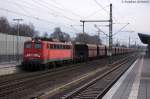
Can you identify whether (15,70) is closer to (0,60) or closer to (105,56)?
(0,60)

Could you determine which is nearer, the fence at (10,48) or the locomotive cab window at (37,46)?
the locomotive cab window at (37,46)

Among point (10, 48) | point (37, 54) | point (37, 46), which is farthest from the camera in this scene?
point (10, 48)

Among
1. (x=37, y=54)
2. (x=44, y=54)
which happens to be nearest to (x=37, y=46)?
(x=37, y=54)

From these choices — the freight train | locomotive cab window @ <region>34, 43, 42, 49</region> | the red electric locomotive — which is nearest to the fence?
the red electric locomotive

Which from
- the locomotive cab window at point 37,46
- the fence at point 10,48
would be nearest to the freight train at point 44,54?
the locomotive cab window at point 37,46

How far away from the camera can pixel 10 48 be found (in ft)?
132

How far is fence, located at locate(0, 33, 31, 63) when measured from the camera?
38.5 metres

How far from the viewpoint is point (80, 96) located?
16.7m

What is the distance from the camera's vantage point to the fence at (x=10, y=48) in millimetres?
38478

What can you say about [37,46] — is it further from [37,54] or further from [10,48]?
[10,48]

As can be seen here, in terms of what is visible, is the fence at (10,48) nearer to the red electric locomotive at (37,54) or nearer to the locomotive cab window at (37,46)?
the red electric locomotive at (37,54)

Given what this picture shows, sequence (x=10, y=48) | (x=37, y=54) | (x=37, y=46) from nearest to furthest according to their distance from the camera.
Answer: (x=37, y=54), (x=37, y=46), (x=10, y=48)

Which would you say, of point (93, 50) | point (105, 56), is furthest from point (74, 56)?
point (105, 56)

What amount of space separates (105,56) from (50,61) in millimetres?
47067
